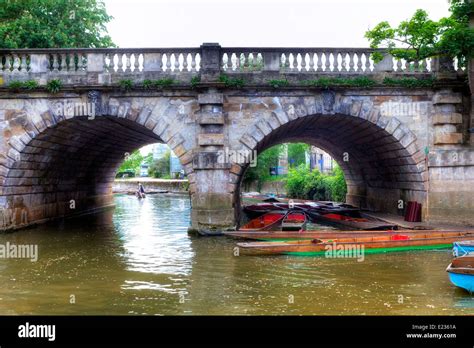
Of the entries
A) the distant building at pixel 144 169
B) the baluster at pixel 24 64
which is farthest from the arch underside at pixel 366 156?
the distant building at pixel 144 169

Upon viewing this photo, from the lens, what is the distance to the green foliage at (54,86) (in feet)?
49.8

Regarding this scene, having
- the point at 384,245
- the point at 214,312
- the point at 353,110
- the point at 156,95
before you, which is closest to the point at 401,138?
the point at 353,110

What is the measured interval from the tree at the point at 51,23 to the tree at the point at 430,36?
13072mm

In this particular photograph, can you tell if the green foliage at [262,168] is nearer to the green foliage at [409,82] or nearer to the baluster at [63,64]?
the green foliage at [409,82]

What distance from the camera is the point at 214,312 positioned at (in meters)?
7.55

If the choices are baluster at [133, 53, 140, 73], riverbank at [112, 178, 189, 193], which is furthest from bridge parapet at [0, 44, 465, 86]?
riverbank at [112, 178, 189, 193]

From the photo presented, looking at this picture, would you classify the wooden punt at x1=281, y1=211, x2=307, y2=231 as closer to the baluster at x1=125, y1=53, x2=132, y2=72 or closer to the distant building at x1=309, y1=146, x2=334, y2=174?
the baluster at x1=125, y1=53, x2=132, y2=72

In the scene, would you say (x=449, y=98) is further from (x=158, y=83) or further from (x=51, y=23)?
(x=51, y=23)

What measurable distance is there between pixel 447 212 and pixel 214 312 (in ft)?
Result: 34.0

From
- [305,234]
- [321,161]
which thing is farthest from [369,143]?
[321,161]

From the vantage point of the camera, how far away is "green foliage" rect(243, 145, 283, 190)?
144 ft

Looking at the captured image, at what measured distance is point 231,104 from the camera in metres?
15.3

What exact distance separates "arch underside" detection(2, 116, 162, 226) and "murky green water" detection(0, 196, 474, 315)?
244cm
